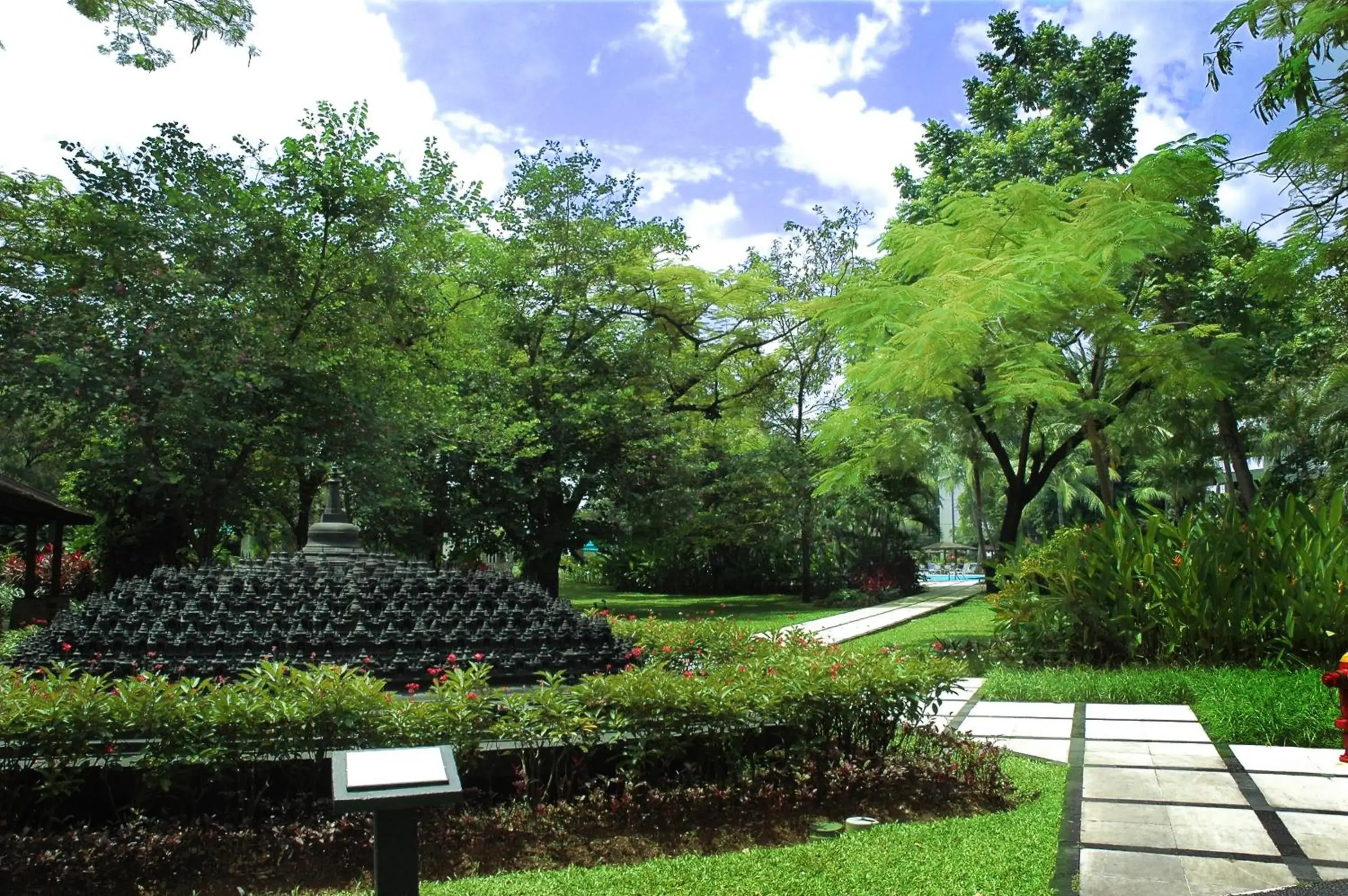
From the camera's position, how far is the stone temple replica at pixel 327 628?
6449 millimetres

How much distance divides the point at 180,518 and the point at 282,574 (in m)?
7.93

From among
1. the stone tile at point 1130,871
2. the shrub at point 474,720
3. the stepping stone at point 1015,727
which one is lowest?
the stepping stone at point 1015,727

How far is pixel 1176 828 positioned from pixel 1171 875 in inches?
29.5

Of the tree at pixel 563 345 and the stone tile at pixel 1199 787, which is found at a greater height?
the tree at pixel 563 345

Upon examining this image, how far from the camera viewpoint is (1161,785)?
219 inches

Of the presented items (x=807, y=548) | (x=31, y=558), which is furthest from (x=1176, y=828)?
(x=807, y=548)

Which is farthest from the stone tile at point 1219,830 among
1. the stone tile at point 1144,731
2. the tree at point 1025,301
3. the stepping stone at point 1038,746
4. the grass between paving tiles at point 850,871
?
the tree at point 1025,301

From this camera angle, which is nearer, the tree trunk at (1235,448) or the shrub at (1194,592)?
the shrub at (1194,592)

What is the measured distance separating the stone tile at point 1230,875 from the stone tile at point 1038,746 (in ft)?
6.73

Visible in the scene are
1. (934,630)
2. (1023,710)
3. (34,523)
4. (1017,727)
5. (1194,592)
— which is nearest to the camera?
(1017,727)

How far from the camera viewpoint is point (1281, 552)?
31.0ft

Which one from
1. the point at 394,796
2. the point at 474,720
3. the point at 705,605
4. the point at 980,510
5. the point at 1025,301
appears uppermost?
the point at 1025,301

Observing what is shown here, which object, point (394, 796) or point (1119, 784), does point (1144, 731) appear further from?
point (394, 796)

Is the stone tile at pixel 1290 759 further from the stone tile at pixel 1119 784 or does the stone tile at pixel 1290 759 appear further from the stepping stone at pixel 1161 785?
the stone tile at pixel 1119 784
